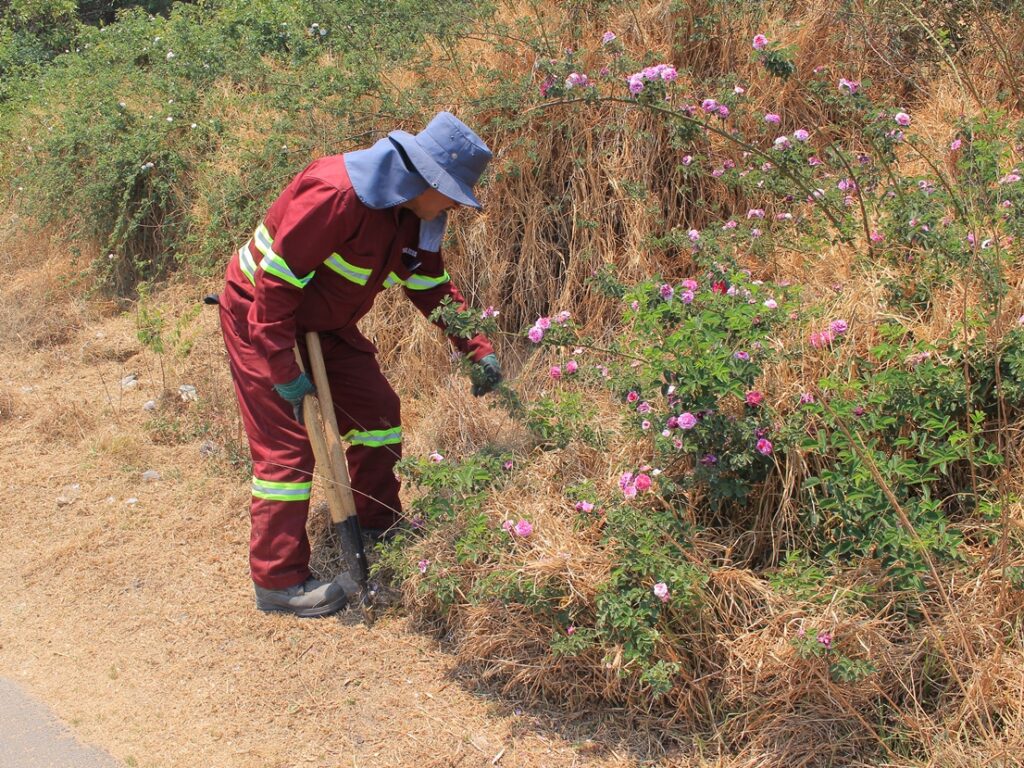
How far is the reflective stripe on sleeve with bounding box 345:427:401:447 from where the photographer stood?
13.9 feet

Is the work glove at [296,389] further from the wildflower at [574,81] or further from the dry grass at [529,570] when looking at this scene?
the wildflower at [574,81]

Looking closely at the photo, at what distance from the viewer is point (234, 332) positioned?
398 cm

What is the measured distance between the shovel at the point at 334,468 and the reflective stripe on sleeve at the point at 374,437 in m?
0.29

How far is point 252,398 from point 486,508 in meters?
1.04

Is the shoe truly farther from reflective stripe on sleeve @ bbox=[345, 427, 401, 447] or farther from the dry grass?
reflective stripe on sleeve @ bbox=[345, 427, 401, 447]

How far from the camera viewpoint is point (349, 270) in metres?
3.77

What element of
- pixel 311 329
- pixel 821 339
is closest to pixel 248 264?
pixel 311 329

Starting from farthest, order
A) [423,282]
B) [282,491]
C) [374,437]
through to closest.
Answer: [374,437]
[423,282]
[282,491]

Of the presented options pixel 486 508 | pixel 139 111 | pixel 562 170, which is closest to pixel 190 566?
pixel 486 508

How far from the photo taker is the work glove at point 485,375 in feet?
12.7

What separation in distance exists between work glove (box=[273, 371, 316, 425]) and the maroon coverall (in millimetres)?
35

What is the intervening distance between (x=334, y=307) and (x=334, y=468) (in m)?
0.64

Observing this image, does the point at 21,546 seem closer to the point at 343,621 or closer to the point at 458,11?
the point at 343,621

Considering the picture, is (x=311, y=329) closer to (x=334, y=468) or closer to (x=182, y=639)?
(x=334, y=468)
